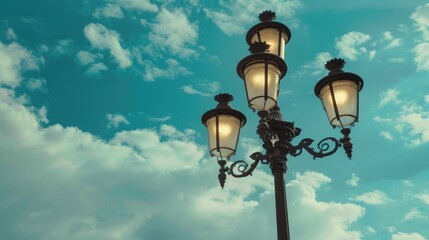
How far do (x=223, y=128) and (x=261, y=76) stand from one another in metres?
1.24

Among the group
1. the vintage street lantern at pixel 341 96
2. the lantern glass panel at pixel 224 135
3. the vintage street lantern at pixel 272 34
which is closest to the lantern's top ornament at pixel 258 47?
the vintage street lantern at pixel 341 96

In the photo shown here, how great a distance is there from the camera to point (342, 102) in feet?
26.8

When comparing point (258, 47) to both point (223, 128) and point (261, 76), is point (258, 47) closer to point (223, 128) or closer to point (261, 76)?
point (261, 76)

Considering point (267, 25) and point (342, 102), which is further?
point (267, 25)

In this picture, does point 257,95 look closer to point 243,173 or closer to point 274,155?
point 274,155

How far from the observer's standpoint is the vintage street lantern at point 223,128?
8.48m

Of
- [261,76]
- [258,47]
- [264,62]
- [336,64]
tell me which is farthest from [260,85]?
[336,64]

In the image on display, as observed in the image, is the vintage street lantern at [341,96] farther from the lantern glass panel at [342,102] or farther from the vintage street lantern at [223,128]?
the vintage street lantern at [223,128]

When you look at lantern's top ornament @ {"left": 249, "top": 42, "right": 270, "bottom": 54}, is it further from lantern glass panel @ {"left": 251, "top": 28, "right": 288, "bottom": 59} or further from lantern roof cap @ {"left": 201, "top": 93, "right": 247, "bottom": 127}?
lantern glass panel @ {"left": 251, "top": 28, "right": 288, "bottom": 59}

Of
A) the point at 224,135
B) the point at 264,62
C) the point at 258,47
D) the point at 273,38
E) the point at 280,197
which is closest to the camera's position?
the point at 280,197

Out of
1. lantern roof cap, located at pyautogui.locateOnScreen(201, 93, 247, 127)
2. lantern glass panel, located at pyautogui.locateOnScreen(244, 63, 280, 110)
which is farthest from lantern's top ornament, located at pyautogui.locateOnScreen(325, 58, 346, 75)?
lantern roof cap, located at pyautogui.locateOnScreen(201, 93, 247, 127)

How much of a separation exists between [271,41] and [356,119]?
8.27 ft

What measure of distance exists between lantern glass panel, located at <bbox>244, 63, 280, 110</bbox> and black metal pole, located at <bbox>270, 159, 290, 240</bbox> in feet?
3.10

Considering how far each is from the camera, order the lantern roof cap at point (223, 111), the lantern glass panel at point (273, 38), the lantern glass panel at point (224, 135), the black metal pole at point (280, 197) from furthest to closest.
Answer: the lantern glass panel at point (273, 38), the lantern roof cap at point (223, 111), the lantern glass panel at point (224, 135), the black metal pole at point (280, 197)
